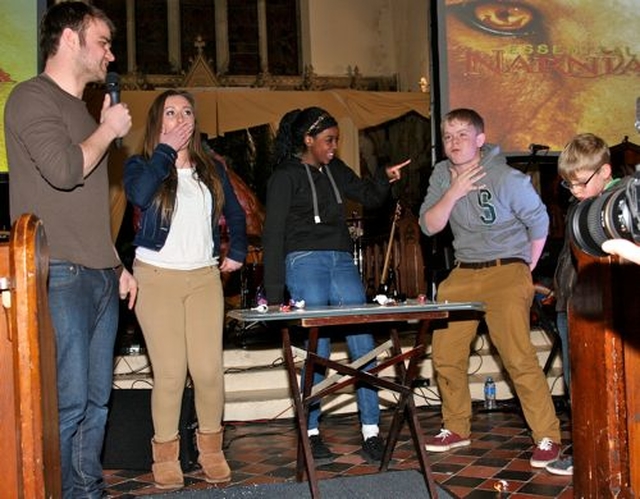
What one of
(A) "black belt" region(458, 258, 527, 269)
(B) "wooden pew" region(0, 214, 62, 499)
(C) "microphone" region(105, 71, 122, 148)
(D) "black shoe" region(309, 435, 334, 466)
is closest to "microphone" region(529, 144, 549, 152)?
(A) "black belt" region(458, 258, 527, 269)

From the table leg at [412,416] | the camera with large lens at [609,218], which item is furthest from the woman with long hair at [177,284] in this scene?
the camera with large lens at [609,218]

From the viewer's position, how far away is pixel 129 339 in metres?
6.40

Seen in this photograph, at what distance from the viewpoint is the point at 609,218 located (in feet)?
4.42

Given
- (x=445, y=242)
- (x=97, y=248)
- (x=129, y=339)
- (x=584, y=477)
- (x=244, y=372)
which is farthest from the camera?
(x=129, y=339)

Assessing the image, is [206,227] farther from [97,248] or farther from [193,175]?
[97,248]

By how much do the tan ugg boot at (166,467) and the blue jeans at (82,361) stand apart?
516 mm

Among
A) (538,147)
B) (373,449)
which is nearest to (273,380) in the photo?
(373,449)

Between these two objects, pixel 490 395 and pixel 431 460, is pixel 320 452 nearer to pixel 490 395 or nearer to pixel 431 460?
pixel 431 460

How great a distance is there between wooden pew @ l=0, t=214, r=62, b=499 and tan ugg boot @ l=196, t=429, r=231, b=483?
167cm

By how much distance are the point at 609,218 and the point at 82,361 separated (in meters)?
1.76

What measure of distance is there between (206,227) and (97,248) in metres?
0.78

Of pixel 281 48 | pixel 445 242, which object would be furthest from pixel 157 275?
pixel 281 48

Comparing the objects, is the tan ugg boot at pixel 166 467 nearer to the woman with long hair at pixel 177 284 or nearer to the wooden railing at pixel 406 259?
the woman with long hair at pixel 177 284

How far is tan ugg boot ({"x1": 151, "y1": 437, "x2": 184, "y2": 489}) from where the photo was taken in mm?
3322
